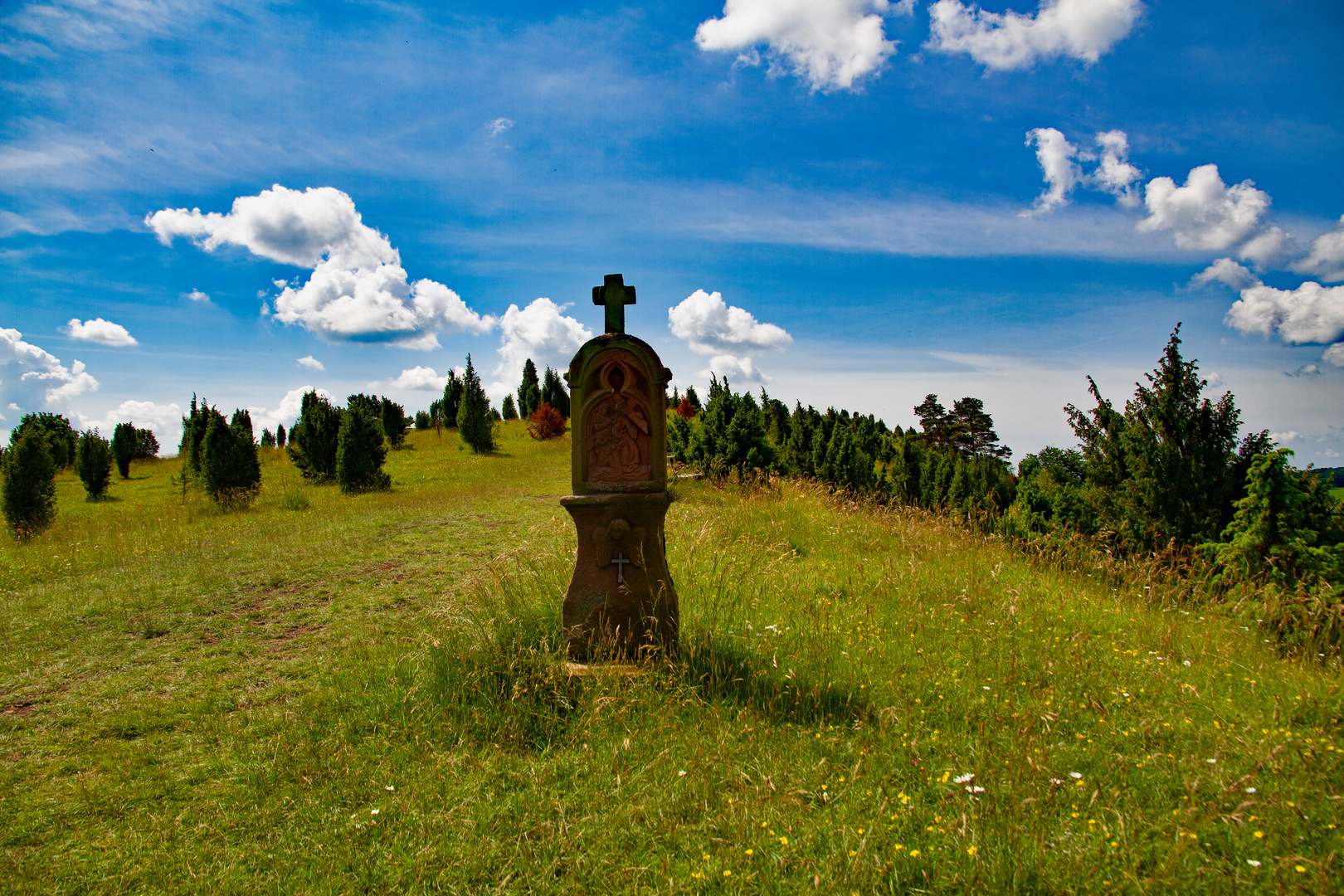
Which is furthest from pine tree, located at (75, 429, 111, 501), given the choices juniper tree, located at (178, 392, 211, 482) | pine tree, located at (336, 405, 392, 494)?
pine tree, located at (336, 405, 392, 494)

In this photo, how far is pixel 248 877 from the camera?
2.54 meters

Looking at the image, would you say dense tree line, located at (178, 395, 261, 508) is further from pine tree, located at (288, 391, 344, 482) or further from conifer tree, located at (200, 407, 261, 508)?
pine tree, located at (288, 391, 344, 482)

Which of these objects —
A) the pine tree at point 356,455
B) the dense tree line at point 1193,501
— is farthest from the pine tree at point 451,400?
the dense tree line at point 1193,501

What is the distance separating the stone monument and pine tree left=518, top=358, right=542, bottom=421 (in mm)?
39702

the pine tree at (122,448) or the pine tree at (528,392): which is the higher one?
the pine tree at (528,392)

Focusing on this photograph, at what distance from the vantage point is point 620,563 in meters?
4.02

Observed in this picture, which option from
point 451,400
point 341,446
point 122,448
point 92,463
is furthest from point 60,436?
point 341,446

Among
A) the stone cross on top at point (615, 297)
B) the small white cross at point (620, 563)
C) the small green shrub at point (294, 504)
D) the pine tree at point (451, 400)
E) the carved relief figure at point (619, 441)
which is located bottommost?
the small green shrub at point (294, 504)

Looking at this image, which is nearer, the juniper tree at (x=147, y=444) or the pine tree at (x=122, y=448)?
the pine tree at (x=122, y=448)

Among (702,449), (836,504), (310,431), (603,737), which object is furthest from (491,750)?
(310,431)

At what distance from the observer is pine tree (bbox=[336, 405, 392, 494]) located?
703 inches

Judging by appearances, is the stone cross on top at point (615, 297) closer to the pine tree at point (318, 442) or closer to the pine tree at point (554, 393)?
the pine tree at point (318, 442)

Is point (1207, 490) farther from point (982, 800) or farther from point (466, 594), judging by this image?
point (466, 594)

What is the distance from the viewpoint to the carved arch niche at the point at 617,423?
4.14m
